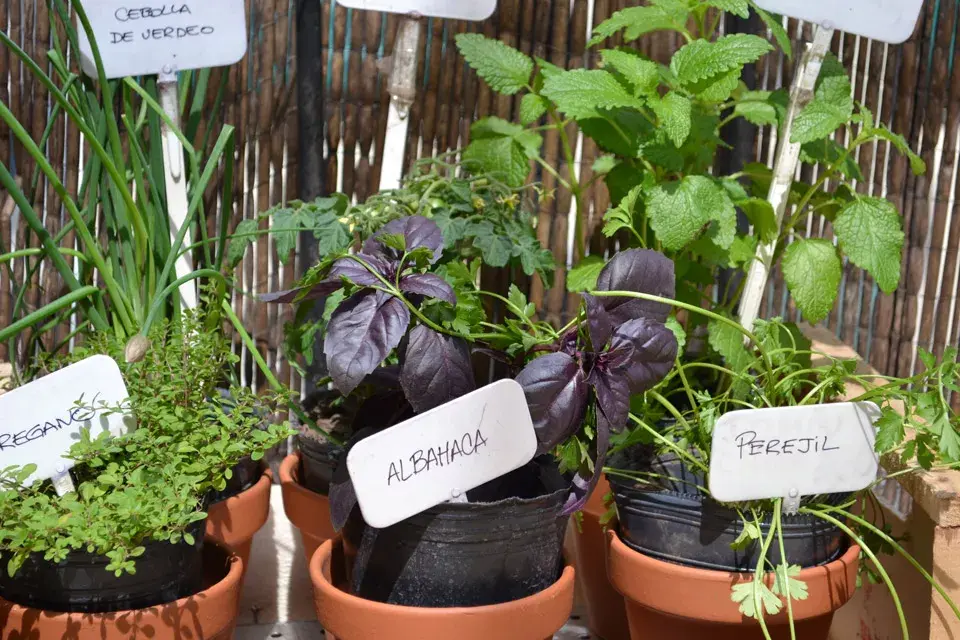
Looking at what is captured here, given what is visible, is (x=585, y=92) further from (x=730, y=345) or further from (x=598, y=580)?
(x=598, y=580)

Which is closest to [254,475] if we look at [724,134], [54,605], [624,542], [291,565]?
[291,565]

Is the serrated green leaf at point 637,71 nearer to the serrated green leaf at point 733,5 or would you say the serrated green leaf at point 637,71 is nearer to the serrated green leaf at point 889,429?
the serrated green leaf at point 733,5

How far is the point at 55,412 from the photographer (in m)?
0.92

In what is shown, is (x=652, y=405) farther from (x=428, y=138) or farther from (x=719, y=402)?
(x=428, y=138)

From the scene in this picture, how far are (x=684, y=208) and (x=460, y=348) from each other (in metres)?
0.36

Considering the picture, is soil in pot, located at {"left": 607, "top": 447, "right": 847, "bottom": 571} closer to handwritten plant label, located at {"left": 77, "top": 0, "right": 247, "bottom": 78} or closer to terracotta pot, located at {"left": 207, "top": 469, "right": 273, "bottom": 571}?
terracotta pot, located at {"left": 207, "top": 469, "right": 273, "bottom": 571}

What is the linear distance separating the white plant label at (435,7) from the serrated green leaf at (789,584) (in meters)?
0.79

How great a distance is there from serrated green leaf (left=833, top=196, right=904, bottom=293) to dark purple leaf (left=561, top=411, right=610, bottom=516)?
0.45 m

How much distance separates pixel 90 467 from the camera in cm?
93

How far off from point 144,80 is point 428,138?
0.46m

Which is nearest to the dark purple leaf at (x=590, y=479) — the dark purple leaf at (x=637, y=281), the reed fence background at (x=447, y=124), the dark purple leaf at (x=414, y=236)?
the dark purple leaf at (x=637, y=281)

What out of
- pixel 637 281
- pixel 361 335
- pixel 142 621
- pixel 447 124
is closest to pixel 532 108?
pixel 447 124

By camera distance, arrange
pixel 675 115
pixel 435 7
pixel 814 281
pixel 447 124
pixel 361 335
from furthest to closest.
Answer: pixel 447 124 < pixel 435 7 < pixel 814 281 < pixel 675 115 < pixel 361 335

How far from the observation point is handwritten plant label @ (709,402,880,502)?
97cm
